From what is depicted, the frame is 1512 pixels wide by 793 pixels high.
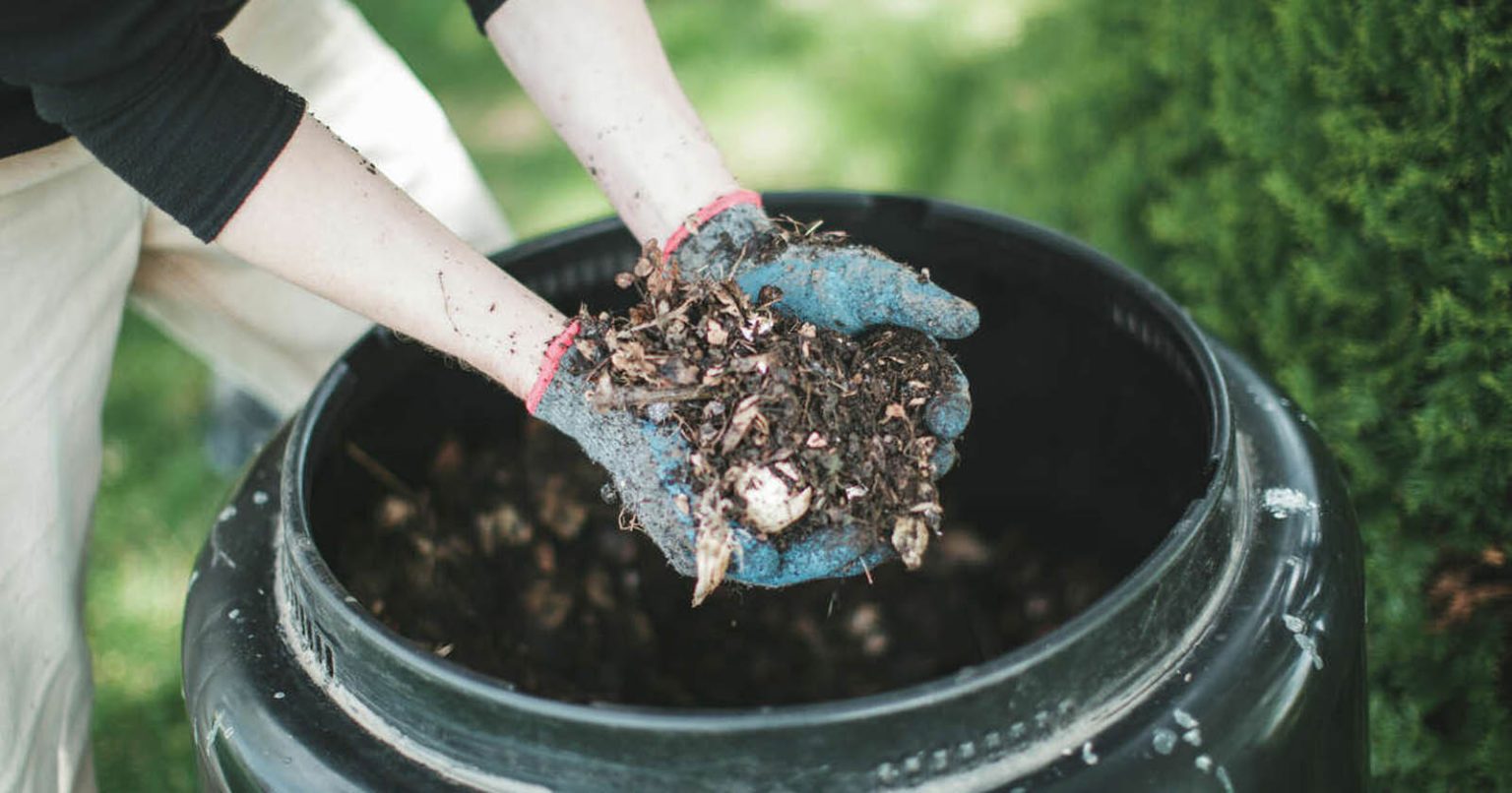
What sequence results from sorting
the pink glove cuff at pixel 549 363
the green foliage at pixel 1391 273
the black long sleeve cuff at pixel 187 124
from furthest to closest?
1. the green foliage at pixel 1391 273
2. the pink glove cuff at pixel 549 363
3. the black long sleeve cuff at pixel 187 124

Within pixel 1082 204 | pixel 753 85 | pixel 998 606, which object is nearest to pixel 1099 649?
pixel 998 606

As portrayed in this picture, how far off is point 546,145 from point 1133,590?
9.20 ft

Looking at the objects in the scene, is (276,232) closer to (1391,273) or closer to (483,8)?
(483,8)

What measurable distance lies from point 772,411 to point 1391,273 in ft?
3.28

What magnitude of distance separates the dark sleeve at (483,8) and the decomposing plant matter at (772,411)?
394 millimetres

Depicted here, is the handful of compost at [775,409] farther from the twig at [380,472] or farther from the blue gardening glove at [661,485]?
the twig at [380,472]

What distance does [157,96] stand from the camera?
1.10 metres

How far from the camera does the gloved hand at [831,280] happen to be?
1226 mm

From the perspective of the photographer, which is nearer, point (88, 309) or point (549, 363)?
point (549, 363)

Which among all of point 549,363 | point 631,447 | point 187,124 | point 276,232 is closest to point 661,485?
point 631,447

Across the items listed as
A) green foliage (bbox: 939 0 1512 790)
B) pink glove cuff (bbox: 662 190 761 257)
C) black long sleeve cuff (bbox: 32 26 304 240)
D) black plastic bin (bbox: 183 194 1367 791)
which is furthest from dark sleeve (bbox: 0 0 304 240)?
green foliage (bbox: 939 0 1512 790)

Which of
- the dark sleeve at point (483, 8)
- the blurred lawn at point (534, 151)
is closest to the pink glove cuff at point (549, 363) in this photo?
the dark sleeve at point (483, 8)

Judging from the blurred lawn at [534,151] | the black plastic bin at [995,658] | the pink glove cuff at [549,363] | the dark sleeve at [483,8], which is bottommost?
the blurred lawn at [534,151]

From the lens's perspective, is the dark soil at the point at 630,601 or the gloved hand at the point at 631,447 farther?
the dark soil at the point at 630,601
